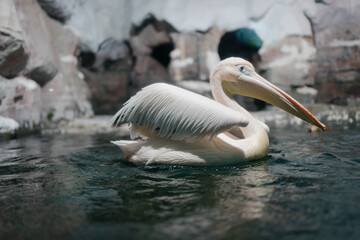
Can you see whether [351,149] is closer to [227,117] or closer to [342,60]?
[227,117]

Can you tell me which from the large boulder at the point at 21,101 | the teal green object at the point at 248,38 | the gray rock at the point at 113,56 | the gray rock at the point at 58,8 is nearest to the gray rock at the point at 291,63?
the teal green object at the point at 248,38

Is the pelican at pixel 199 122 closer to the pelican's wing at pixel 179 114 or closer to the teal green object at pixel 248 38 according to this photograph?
the pelican's wing at pixel 179 114

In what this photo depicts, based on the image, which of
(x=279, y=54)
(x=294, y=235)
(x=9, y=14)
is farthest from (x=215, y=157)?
(x=279, y=54)

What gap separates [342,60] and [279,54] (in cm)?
133

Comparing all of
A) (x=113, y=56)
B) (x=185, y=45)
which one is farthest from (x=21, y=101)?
(x=113, y=56)

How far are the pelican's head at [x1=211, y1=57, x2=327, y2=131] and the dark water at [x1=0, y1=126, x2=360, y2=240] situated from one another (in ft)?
1.28

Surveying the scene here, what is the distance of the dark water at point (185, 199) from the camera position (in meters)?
1.39

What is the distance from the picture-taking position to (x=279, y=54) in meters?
7.63

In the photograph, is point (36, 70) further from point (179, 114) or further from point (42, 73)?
point (179, 114)

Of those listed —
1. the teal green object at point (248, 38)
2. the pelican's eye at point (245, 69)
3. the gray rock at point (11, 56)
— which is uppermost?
the teal green object at point (248, 38)

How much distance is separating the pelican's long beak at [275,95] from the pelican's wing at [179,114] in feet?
1.49

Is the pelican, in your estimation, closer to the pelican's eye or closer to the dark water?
the pelican's eye

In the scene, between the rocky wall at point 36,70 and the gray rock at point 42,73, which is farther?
the gray rock at point 42,73

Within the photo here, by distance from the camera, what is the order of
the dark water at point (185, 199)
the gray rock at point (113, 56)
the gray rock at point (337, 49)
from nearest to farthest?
the dark water at point (185, 199), the gray rock at point (337, 49), the gray rock at point (113, 56)
